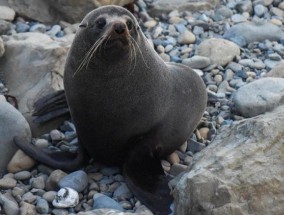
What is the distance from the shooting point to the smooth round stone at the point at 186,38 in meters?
8.60

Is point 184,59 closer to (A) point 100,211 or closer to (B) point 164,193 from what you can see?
(B) point 164,193

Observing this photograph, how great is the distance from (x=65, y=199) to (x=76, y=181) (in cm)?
29

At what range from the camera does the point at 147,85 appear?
19.6 ft

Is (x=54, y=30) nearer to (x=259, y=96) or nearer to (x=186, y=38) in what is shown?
(x=186, y=38)

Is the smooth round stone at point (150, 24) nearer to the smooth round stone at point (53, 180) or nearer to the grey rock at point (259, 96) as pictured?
the grey rock at point (259, 96)

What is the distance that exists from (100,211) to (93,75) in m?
1.57

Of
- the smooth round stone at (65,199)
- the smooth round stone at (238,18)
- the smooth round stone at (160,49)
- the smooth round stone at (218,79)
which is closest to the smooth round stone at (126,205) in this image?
the smooth round stone at (65,199)

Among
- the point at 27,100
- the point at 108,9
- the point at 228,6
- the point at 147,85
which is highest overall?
the point at 108,9

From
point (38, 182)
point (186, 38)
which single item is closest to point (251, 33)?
point (186, 38)

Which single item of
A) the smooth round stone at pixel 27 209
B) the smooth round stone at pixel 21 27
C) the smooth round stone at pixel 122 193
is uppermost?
the smooth round stone at pixel 27 209

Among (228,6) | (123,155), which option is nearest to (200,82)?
(123,155)

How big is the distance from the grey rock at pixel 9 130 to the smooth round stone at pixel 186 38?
2933mm

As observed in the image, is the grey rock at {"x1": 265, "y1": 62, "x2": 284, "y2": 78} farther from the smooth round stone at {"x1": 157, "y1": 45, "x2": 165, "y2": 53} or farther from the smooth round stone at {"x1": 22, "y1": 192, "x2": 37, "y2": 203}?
the smooth round stone at {"x1": 22, "y1": 192, "x2": 37, "y2": 203}

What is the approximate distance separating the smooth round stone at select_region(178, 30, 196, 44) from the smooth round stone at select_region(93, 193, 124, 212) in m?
3.47
